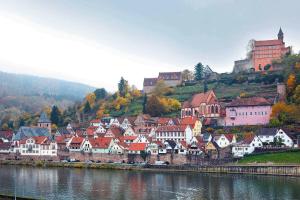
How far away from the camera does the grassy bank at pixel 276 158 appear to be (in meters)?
55.9

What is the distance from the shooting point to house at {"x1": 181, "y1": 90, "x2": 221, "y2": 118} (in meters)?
81.9

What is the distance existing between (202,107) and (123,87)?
1218 inches

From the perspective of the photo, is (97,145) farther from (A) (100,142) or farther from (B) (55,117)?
(B) (55,117)

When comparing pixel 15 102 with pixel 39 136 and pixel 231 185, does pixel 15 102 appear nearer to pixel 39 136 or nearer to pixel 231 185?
pixel 39 136

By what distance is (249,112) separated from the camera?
74625 mm

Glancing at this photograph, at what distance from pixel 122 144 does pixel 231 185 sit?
2604 cm

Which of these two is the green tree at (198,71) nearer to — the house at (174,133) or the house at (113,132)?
the house at (113,132)

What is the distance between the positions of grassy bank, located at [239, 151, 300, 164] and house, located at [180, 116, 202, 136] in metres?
15.0

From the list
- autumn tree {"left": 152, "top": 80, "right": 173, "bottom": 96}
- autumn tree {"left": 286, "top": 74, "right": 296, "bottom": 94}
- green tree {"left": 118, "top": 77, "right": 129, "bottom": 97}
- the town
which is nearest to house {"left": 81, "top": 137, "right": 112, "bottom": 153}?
the town

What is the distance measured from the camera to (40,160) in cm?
7312

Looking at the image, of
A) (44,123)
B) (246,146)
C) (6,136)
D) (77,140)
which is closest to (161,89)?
(44,123)

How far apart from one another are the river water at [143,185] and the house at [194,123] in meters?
16.7

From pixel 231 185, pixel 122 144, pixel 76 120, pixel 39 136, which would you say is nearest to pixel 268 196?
pixel 231 185

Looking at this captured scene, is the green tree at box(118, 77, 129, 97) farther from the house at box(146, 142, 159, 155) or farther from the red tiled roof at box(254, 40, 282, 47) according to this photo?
the house at box(146, 142, 159, 155)
